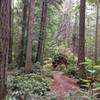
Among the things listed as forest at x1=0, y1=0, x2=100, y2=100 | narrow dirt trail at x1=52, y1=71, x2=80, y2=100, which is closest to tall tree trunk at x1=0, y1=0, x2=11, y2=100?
forest at x1=0, y1=0, x2=100, y2=100

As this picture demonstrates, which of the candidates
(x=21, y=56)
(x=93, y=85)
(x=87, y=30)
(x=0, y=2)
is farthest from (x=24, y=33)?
(x=87, y=30)

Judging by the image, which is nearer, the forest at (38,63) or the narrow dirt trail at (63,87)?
the forest at (38,63)

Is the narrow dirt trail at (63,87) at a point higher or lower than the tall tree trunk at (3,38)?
lower

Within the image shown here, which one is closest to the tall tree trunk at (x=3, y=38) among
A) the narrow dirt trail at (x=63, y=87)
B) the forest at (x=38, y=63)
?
the forest at (x=38, y=63)

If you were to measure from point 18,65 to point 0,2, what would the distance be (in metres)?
11.8

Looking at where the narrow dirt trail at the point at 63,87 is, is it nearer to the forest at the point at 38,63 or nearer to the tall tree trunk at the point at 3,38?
the forest at the point at 38,63

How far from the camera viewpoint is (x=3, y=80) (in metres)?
6.21

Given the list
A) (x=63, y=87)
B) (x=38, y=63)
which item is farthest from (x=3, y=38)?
(x=38, y=63)

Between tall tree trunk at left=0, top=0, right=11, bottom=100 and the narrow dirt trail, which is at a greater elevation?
tall tree trunk at left=0, top=0, right=11, bottom=100

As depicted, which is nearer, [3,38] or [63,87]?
[3,38]

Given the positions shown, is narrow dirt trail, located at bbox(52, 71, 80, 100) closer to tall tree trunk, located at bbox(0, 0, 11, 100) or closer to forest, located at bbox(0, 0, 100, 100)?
forest, located at bbox(0, 0, 100, 100)

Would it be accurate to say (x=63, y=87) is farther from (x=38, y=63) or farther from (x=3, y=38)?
(x=3, y=38)

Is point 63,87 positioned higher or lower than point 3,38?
lower

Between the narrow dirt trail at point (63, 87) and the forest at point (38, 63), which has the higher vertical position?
the forest at point (38, 63)
